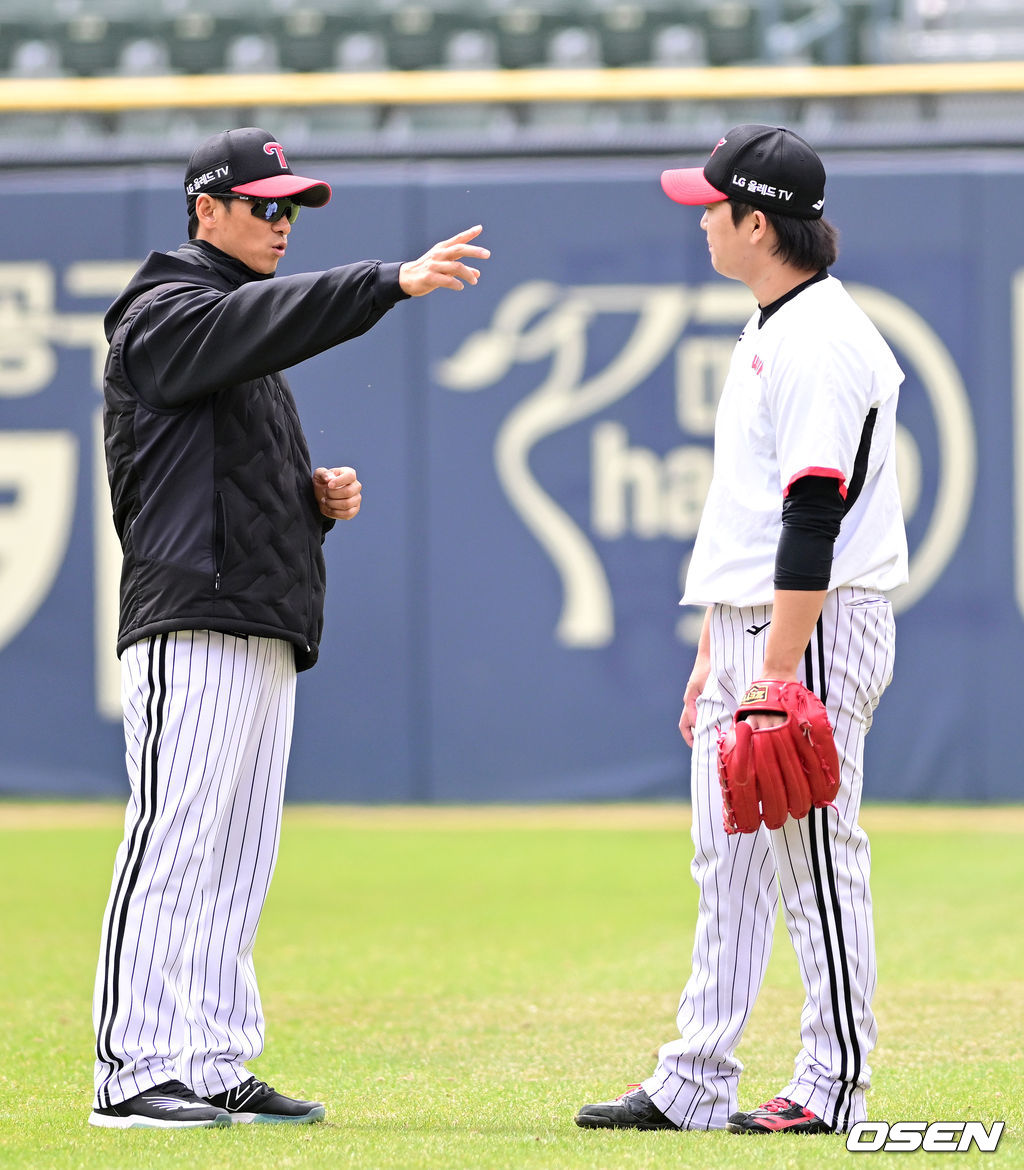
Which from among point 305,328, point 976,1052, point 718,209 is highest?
point 718,209

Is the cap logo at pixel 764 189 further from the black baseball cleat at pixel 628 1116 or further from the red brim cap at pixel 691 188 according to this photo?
the black baseball cleat at pixel 628 1116

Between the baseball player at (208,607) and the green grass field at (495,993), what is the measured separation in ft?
0.63

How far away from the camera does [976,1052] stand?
370cm

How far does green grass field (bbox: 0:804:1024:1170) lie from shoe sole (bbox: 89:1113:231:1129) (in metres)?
0.05

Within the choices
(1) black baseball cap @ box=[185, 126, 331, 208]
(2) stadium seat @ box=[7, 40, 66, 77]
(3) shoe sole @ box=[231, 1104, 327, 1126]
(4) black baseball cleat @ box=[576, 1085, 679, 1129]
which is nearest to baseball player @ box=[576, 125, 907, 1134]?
(4) black baseball cleat @ box=[576, 1085, 679, 1129]

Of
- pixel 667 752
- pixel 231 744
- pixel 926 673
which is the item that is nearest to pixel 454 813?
pixel 667 752

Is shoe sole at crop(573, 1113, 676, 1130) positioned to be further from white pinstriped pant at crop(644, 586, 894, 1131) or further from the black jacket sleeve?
the black jacket sleeve

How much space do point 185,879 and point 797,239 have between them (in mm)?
1500

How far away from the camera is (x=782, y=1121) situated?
9.42 ft

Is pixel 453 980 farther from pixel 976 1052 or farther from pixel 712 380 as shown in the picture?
pixel 712 380

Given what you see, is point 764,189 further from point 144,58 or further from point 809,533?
point 144,58

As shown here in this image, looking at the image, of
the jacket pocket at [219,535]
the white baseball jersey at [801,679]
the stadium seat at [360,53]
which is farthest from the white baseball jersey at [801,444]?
the stadium seat at [360,53]

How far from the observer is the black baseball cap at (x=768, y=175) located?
115 inches

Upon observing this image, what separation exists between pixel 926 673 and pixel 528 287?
2.92 meters
